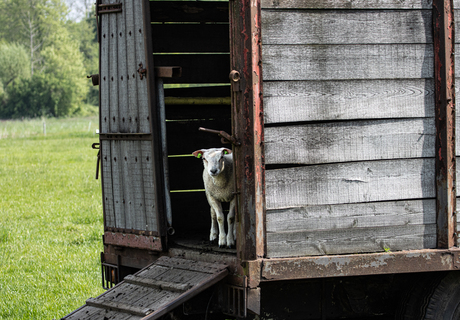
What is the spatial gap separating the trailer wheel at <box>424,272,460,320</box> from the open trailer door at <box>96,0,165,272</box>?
7.43 ft

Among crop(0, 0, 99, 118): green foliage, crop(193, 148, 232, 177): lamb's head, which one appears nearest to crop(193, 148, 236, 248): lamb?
crop(193, 148, 232, 177): lamb's head

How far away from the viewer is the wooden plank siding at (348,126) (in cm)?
396

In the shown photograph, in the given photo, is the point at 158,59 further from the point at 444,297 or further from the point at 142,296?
the point at 444,297

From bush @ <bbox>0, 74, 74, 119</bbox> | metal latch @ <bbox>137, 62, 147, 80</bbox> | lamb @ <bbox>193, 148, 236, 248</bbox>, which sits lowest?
lamb @ <bbox>193, 148, 236, 248</bbox>

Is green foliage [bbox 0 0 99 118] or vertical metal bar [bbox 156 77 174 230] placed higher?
green foliage [bbox 0 0 99 118]

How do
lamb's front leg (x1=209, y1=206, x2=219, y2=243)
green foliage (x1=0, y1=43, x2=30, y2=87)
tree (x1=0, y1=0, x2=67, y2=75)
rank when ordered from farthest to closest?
tree (x1=0, y1=0, x2=67, y2=75)
green foliage (x1=0, y1=43, x2=30, y2=87)
lamb's front leg (x1=209, y1=206, x2=219, y2=243)

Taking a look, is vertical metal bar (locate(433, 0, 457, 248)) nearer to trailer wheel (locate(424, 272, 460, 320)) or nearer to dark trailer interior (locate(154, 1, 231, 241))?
trailer wheel (locate(424, 272, 460, 320))

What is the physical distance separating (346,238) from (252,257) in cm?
72

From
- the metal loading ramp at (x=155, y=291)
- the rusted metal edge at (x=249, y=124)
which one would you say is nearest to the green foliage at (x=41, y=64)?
the metal loading ramp at (x=155, y=291)

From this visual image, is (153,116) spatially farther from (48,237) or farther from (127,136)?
(48,237)

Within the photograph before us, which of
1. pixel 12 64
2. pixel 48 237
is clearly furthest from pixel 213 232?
pixel 12 64

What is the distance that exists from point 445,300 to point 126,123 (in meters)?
3.06

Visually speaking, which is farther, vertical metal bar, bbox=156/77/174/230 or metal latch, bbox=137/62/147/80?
vertical metal bar, bbox=156/77/174/230

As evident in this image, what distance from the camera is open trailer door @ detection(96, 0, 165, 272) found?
16.0 ft
